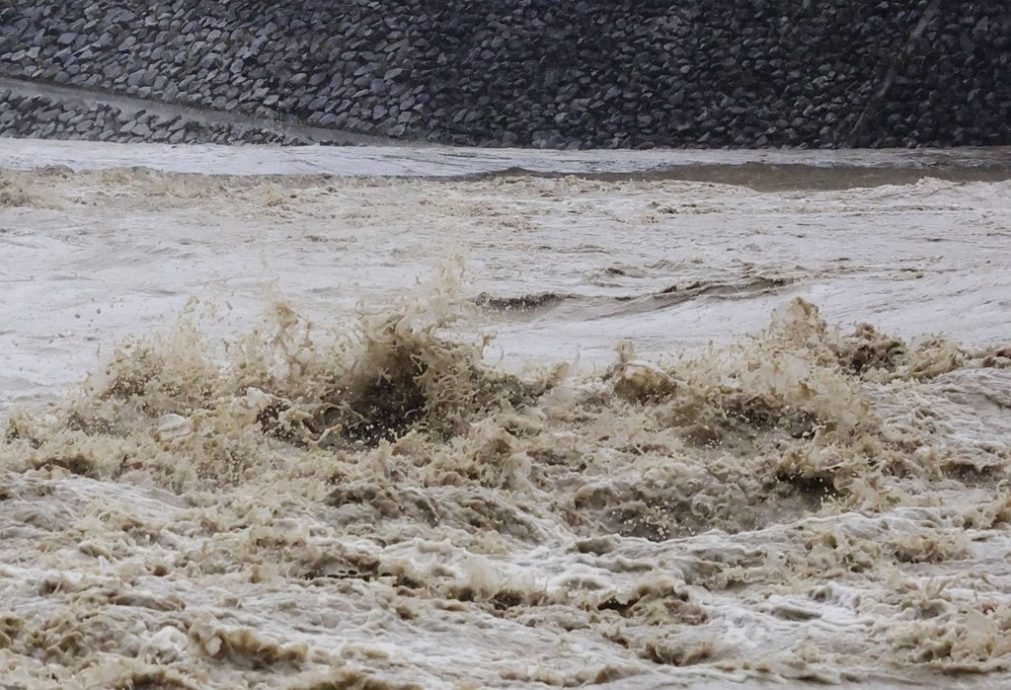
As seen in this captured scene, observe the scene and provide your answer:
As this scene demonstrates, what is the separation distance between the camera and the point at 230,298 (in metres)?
7.53

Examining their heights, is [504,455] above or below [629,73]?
above

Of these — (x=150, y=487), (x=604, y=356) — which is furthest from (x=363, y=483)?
(x=604, y=356)

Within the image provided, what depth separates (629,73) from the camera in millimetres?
17078

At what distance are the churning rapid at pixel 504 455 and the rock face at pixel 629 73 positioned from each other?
746 centimetres

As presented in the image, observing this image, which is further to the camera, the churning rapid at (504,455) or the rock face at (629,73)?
the rock face at (629,73)

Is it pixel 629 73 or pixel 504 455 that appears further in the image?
pixel 629 73

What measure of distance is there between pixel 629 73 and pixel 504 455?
12.4 meters

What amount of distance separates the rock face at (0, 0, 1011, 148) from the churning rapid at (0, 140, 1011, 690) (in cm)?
746

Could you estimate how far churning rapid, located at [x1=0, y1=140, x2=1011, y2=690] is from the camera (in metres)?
3.77

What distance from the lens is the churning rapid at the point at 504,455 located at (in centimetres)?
377

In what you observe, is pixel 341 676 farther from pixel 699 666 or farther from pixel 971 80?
pixel 971 80

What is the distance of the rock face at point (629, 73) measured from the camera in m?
16.7

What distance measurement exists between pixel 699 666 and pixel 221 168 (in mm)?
8880

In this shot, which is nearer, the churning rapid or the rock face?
the churning rapid
